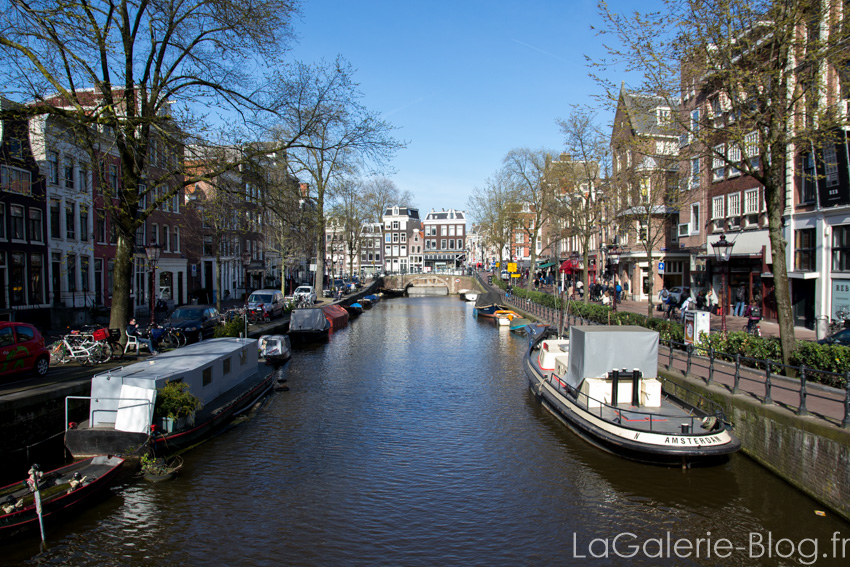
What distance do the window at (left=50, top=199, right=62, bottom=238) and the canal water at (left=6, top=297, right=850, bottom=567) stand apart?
20987 mm

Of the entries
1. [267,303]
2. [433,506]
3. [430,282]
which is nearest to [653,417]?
[433,506]

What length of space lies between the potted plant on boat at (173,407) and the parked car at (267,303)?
2270 cm

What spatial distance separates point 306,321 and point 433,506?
78.4ft

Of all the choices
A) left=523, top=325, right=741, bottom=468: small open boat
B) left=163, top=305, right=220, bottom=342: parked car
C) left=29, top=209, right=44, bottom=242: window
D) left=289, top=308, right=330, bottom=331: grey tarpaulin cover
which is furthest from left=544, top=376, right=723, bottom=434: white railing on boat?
left=29, top=209, right=44, bottom=242: window

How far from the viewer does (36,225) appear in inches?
1164

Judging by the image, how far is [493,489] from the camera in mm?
12227

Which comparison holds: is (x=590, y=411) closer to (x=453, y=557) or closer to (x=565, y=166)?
(x=453, y=557)

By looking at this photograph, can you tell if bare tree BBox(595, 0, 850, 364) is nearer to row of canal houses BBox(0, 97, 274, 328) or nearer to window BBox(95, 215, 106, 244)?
row of canal houses BBox(0, 97, 274, 328)

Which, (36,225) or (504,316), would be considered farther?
(504,316)

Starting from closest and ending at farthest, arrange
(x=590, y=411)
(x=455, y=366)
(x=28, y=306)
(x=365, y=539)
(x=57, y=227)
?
(x=365, y=539), (x=590, y=411), (x=455, y=366), (x=28, y=306), (x=57, y=227)

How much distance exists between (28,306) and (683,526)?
3071 cm

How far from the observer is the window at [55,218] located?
30.8 meters

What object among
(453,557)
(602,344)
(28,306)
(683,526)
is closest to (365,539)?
(453,557)

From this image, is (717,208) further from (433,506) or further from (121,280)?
(121,280)
